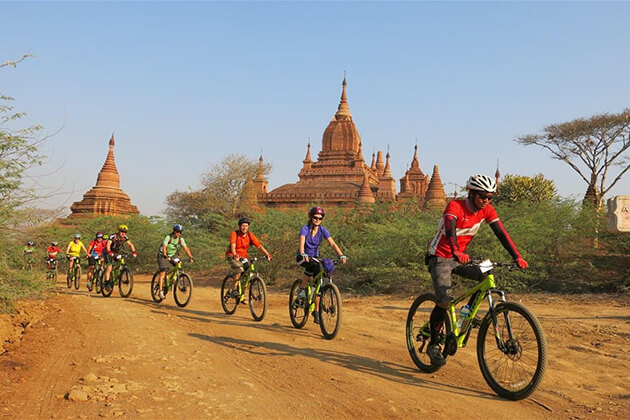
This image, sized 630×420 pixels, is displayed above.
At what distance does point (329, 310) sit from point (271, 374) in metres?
1.91

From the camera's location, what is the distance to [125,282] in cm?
1172

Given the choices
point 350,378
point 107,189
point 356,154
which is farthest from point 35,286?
point 356,154

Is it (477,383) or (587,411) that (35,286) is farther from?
(587,411)

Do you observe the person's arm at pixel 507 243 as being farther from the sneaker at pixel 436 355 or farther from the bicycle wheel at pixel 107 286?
the bicycle wheel at pixel 107 286

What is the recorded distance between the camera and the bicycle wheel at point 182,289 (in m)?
9.40

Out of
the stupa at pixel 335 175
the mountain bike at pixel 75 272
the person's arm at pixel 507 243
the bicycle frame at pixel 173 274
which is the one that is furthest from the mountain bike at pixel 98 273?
the stupa at pixel 335 175

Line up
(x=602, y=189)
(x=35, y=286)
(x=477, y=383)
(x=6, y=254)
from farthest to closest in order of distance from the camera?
(x=602, y=189) → (x=35, y=286) → (x=6, y=254) → (x=477, y=383)

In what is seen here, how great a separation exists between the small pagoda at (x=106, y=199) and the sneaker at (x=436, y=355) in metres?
41.8

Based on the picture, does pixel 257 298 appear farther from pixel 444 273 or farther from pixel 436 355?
pixel 444 273

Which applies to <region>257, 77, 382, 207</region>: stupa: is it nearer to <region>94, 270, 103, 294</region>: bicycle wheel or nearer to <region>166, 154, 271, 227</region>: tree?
<region>166, 154, 271, 227</region>: tree

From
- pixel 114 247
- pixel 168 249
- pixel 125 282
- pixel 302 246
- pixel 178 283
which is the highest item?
pixel 302 246

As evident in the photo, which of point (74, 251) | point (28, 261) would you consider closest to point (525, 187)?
point (74, 251)

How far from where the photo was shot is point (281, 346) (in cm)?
580

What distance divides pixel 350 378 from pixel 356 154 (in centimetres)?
5077
